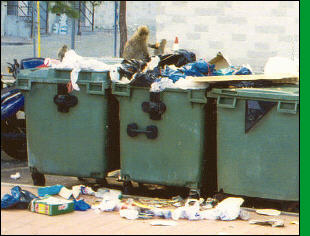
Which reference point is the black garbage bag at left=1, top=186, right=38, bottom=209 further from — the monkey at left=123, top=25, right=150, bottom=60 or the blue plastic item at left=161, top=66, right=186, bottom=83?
the monkey at left=123, top=25, right=150, bottom=60

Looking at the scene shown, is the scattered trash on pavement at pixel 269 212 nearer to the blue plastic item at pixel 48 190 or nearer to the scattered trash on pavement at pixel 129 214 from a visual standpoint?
the scattered trash on pavement at pixel 129 214

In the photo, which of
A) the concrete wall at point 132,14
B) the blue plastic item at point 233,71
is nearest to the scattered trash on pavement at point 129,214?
the blue plastic item at point 233,71

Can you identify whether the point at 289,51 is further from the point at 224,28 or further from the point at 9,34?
the point at 9,34

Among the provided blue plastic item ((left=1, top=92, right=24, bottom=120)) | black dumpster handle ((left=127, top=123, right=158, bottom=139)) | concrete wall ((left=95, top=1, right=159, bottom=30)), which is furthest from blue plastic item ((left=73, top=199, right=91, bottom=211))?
concrete wall ((left=95, top=1, right=159, bottom=30))

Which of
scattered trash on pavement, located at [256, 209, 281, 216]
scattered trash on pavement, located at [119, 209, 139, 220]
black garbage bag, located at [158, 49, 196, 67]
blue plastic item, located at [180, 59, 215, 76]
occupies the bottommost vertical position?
scattered trash on pavement, located at [256, 209, 281, 216]

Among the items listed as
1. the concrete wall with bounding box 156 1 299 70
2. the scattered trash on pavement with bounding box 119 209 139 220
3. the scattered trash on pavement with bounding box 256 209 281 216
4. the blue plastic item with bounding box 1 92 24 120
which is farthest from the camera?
the concrete wall with bounding box 156 1 299 70

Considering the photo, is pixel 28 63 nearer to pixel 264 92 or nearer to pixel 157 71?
pixel 157 71

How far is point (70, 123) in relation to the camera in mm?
6305

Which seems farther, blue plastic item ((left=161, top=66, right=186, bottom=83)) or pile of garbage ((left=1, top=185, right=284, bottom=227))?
blue plastic item ((left=161, top=66, right=186, bottom=83))

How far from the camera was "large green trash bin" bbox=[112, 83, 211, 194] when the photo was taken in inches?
228

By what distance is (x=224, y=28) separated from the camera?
10984mm

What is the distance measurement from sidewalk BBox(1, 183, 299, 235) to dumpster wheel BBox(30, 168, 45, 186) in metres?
1.19

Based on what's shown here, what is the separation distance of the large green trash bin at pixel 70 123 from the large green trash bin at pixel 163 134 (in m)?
0.21

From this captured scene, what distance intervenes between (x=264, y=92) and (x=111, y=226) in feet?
6.01
